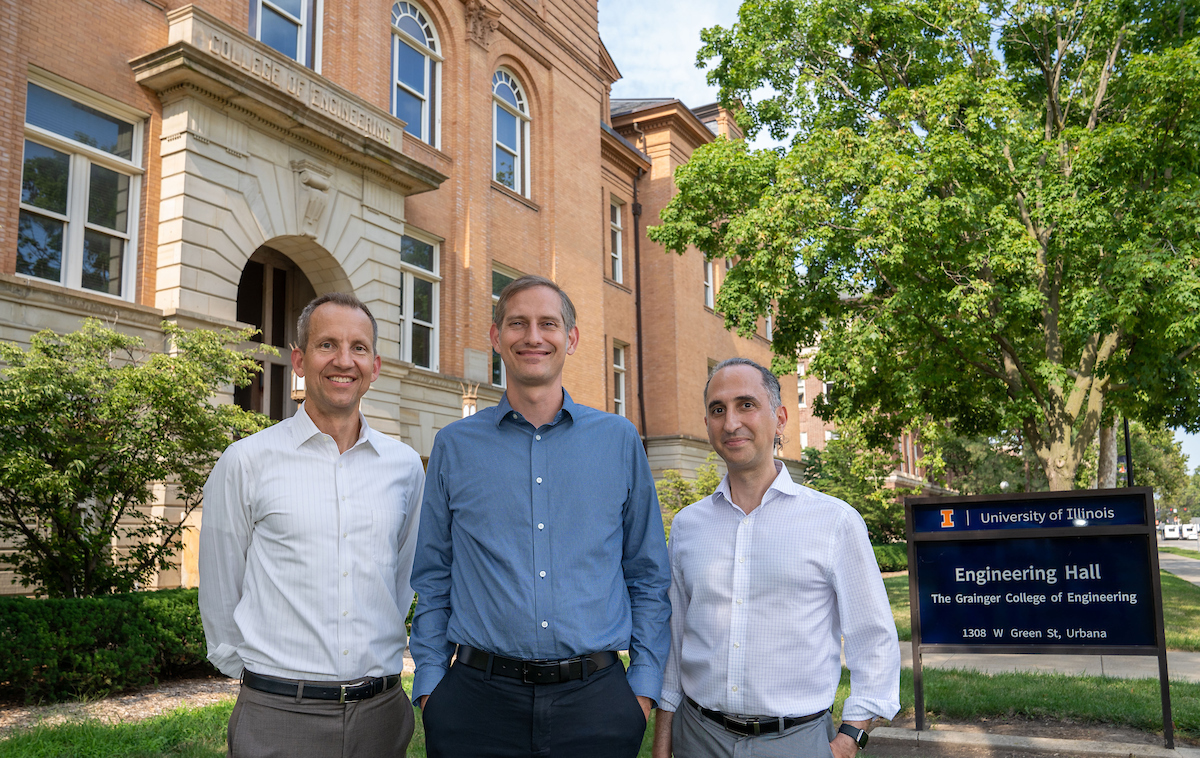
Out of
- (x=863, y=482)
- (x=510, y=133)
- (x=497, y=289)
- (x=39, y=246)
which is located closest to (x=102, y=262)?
(x=39, y=246)

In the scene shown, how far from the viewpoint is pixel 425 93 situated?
1973 centimetres

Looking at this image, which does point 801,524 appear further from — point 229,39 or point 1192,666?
point 229,39

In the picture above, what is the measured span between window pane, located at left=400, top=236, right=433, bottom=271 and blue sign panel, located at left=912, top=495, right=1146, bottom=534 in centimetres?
1341

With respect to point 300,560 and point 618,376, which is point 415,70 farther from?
point 300,560

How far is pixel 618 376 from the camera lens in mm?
29438

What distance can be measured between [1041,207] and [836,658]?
14586 mm

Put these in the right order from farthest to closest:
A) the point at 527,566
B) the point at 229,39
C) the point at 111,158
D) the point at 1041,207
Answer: the point at 1041,207 → the point at 229,39 → the point at 111,158 → the point at 527,566

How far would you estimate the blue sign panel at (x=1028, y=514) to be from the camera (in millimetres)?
6777

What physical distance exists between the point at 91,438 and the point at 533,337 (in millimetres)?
7594

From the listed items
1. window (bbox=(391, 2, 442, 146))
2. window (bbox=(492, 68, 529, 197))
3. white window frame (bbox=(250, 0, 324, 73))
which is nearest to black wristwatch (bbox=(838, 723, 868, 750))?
white window frame (bbox=(250, 0, 324, 73))

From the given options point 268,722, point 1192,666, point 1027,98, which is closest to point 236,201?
point 268,722

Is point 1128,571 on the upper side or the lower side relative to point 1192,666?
upper

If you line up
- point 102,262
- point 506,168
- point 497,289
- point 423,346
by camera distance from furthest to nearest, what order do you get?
point 506,168 < point 497,289 < point 423,346 < point 102,262

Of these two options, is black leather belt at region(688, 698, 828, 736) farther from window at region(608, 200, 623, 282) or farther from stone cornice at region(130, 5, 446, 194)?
window at region(608, 200, 623, 282)
